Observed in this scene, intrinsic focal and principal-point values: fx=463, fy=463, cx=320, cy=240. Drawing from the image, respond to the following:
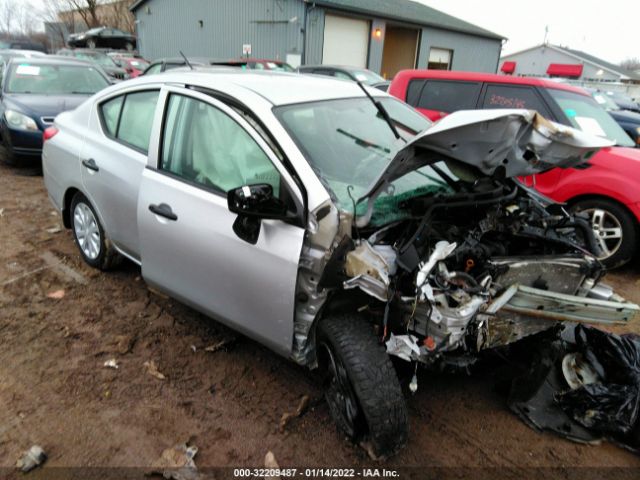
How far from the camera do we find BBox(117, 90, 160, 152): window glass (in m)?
3.29

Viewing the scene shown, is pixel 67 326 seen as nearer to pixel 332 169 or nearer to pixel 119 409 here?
pixel 119 409

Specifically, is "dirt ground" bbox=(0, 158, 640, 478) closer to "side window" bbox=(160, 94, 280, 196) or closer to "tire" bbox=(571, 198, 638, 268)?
"side window" bbox=(160, 94, 280, 196)

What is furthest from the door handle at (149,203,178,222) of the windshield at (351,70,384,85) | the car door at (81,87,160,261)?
the windshield at (351,70,384,85)

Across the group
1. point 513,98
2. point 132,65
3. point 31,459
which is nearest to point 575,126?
point 513,98

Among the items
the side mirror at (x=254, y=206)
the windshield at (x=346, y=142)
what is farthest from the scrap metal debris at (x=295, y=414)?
the windshield at (x=346, y=142)

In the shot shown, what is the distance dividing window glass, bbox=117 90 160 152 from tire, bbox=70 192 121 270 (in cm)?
79

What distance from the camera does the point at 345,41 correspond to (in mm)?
20266

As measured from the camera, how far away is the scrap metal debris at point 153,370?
296 centimetres

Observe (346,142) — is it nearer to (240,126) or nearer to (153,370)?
(240,126)

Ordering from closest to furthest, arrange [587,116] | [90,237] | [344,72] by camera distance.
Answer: [90,237], [587,116], [344,72]

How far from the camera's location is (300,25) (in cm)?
1878

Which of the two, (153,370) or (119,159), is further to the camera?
(119,159)

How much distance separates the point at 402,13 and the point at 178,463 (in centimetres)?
2361

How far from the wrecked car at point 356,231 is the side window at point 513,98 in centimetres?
261
